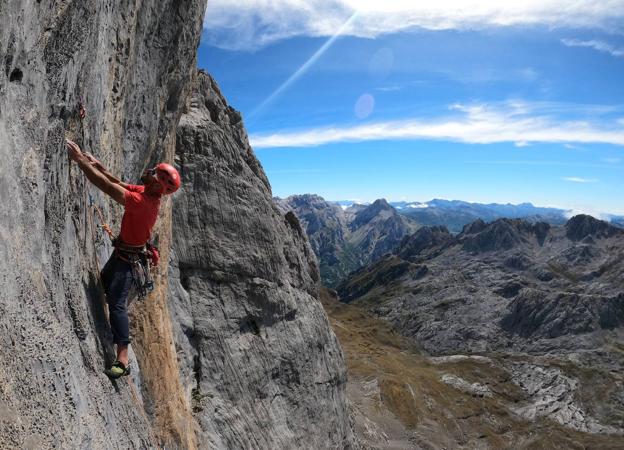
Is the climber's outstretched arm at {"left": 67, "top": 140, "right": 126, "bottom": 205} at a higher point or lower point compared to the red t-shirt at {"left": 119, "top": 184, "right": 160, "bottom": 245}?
higher

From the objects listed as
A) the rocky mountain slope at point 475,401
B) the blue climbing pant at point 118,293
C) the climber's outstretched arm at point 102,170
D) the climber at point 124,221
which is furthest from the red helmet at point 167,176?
the rocky mountain slope at point 475,401

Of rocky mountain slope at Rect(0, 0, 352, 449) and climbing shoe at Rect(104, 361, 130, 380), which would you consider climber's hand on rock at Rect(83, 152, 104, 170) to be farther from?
climbing shoe at Rect(104, 361, 130, 380)

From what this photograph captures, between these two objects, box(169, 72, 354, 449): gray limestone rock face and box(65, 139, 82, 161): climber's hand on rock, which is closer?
box(65, 139, 82, 161): climber's hand on rock

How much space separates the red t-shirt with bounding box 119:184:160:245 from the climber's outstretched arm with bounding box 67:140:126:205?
34cm

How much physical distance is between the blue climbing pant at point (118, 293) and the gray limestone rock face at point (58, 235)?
0.34 meters

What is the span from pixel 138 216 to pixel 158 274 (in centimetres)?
1040

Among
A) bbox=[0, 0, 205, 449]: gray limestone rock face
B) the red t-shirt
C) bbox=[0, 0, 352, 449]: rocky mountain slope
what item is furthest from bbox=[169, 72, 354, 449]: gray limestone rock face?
the red t-shirt

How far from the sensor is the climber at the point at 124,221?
41.3 feet

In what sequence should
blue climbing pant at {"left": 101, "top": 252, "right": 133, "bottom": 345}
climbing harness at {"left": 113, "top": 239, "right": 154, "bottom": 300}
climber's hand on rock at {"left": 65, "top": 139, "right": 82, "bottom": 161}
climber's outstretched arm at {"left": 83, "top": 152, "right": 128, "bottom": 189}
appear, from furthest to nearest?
climbing harness at {"left": 113, "top": 239, "right": 154, "bottom": 300} < blue climbing pant at {"left": 101, "top": 252, "right": 133, "bottom": 345} < climber's outstretched arm at {"left": 83, "top": 152, "right": 128, "bottom": 189} < climber's hand on rock at {"left": 65, "top": 139, "right": 82, "bottom": 161}

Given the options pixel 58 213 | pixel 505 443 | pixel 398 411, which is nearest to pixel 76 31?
pixel 58 213

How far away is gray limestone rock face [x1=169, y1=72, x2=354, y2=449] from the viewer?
30656mm

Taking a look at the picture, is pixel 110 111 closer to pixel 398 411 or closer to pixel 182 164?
pixel 182 164

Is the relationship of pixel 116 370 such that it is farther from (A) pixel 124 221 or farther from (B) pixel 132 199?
(B) pixel 132 199

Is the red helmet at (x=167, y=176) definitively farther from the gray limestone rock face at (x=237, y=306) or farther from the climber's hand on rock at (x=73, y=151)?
the gray limestone rock face at (x=237, y=306)
